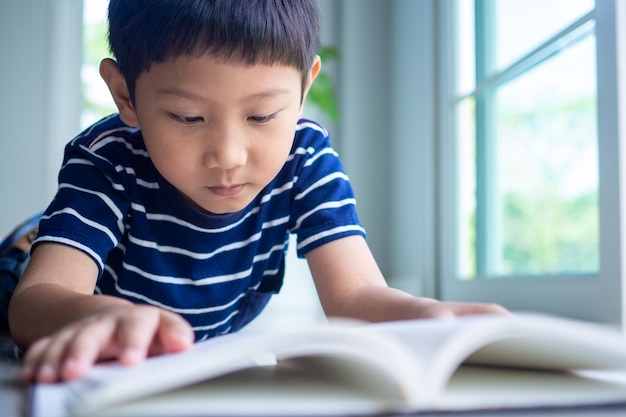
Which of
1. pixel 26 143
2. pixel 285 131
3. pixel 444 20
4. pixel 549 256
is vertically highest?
pixel 444 20

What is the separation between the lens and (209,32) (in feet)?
2.50

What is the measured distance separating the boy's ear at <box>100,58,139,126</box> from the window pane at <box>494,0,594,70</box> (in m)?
1.31

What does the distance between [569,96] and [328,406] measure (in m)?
3.10

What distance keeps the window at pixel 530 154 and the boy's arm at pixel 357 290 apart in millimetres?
765

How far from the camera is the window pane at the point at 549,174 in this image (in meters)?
2.97

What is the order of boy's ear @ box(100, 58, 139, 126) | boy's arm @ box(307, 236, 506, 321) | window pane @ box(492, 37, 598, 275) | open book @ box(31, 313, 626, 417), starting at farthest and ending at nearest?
window pane @ box(492, 37, 598, 275), boy's ear @ box(100, 58, 139, 126), boy's arm @ box(307, 236, 506, 321), open book @ box(31, 313, 626, 417)

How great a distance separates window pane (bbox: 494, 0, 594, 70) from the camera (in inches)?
78.0

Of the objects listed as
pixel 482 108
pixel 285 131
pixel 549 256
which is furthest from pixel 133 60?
pixel 549 256

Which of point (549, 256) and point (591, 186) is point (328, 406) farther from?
point (549, 256)

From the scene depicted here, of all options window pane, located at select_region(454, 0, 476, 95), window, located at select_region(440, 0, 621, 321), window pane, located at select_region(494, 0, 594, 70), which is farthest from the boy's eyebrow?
window pane, located at select_region(454, 0, 476, 95)

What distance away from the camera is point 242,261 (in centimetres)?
100

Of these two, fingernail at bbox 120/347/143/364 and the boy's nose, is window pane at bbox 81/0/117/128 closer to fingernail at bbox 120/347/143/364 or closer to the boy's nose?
the boy's nose

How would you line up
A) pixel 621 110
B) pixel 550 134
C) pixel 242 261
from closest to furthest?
1. pixel 242 261
2. pixel 621 110
3. pixel 550 134

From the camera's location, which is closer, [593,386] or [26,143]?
[593,386]
